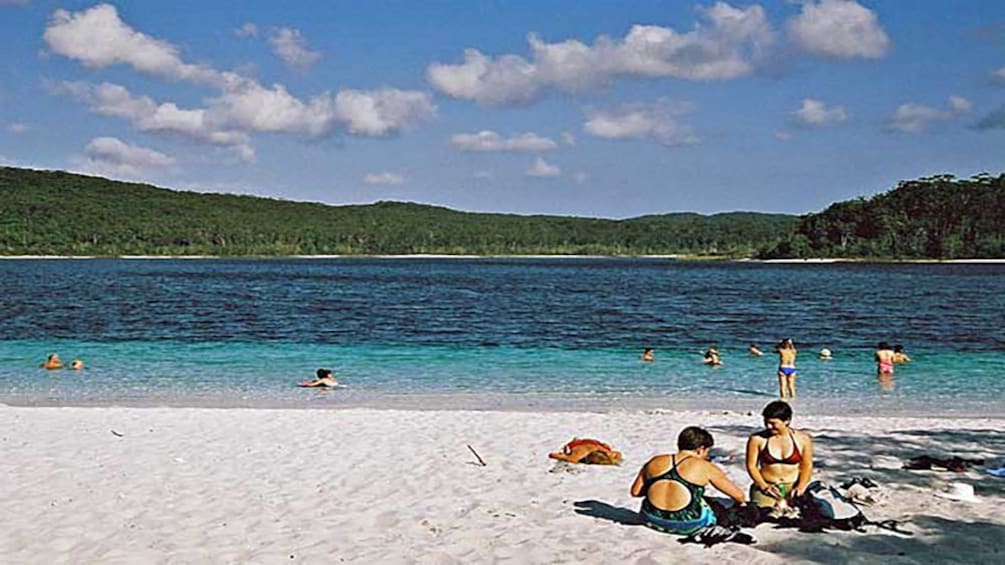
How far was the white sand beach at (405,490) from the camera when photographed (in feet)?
29.5

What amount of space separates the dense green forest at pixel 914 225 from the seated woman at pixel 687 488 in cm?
16637

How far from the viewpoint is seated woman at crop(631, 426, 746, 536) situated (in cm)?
922

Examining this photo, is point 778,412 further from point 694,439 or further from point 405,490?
point 405,490

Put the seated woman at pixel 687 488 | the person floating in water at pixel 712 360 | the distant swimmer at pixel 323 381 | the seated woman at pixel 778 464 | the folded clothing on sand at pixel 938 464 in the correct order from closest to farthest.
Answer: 1. the seated woman at pixel 687 488
2. the seated woman at pixel 778 464
3. the folded clothing on sand at pixel 938 464
4. the distant swimmer at pixel 323 381
5. the person floating in water at pixel 712 360

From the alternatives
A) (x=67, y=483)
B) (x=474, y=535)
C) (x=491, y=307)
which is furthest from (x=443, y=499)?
(x=491, y=307)

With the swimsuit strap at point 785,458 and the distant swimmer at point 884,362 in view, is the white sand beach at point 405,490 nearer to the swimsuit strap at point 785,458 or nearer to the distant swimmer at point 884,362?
the swimsuit strap at point 785,458

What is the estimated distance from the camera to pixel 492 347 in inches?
1351

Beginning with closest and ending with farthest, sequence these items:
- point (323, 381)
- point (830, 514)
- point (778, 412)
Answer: point (830, 514) → point (778, 412) → point (323, 381)

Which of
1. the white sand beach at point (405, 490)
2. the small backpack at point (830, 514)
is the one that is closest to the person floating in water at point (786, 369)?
the white sand beach at point (405, 490)

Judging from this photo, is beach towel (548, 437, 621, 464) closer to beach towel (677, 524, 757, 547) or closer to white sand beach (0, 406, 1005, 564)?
white sand beach (0, 406, 1005, 564)

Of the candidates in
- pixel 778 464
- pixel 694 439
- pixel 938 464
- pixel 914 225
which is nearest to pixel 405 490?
pixel 694 439

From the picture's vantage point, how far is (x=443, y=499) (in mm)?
11023

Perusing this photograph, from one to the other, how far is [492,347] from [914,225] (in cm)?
15747

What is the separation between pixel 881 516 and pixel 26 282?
88.3 metres
